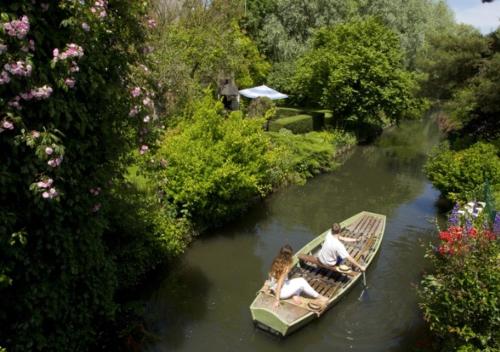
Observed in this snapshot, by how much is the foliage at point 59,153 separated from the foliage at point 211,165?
4331 mm

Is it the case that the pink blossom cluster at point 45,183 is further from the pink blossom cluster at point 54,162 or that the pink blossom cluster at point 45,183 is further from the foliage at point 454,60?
the foliage at point 454,60

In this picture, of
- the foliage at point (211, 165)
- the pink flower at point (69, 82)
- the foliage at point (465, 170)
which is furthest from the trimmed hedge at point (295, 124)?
the pink flower at point (69, 82)

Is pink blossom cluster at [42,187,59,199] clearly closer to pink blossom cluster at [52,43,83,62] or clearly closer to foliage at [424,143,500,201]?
pink blossom cluster at [52,43,83,62]

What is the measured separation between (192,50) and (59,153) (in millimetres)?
16798

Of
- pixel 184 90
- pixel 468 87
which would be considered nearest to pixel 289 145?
pixel 184 90

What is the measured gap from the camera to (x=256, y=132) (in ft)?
43.5

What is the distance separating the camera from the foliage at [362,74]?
83.6 feet

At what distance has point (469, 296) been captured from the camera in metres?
5.92

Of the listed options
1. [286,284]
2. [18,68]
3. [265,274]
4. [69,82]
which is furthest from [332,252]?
[18,68]

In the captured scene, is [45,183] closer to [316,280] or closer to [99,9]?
[99,9]

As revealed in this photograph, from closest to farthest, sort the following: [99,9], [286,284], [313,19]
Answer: [99,9], [286,284], [313,19]

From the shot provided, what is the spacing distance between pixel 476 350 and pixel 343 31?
79.2 ft

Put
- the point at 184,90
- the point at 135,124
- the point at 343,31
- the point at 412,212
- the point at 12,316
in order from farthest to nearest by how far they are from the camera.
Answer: the point at 343,31 → the point at 184,90 → the point at 412,212 → the point at 135,124 → the point at 12,316

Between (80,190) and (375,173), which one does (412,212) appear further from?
(80,190)
